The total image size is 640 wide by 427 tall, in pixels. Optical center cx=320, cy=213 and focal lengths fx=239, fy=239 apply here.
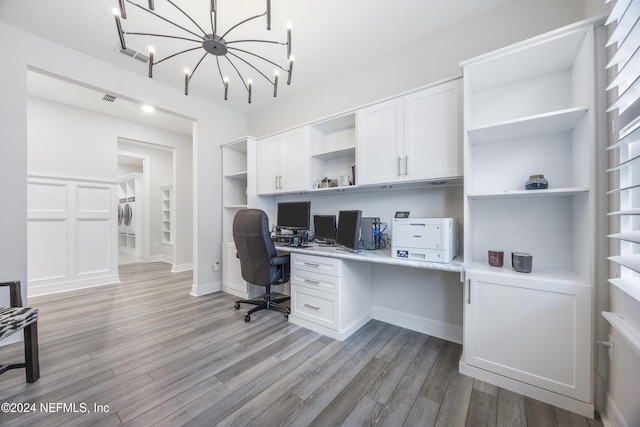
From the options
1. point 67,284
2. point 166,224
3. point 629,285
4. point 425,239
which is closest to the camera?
point 629,285

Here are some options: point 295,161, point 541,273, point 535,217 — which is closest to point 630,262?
point 541,273

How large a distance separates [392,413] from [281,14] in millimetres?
3055

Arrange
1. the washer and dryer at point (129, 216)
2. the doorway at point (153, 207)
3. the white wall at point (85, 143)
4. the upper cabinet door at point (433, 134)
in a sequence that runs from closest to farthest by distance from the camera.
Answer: the upper cabinet door at point (433, 134), the white wall at point (85, 143), the doorway at point (153, 207), the washer and dryer at point (129, 216)

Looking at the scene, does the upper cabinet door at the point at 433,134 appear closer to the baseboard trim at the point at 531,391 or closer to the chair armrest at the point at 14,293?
the baseboard trim at the point at 531,391

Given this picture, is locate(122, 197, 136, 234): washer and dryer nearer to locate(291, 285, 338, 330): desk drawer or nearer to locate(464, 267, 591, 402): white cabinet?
locate(291, 285, 338, 330): desk drawer

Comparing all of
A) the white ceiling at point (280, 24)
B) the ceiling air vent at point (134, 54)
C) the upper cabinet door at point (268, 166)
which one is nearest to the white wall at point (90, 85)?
the white ceiling at point (280, 24)

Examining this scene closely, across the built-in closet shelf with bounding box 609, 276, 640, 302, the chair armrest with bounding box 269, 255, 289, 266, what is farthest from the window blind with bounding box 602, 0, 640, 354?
the chair armrest with bounding box 269, 255, 289, 266

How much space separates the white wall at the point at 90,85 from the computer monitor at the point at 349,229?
221cm

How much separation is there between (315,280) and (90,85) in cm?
324

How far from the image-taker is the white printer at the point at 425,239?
179 centimetres

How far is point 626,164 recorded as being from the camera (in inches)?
39.0

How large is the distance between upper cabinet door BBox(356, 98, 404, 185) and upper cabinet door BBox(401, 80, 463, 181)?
0.24 feet

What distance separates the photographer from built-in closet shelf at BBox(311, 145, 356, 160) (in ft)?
8.60

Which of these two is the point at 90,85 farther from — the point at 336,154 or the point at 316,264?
the point at 316,264
